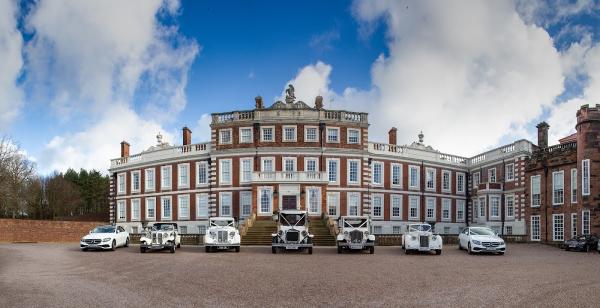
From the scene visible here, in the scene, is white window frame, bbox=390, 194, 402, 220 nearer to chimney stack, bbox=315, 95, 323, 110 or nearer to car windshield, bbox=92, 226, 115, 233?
chimney stack, bbox=315, 95, 323, 110

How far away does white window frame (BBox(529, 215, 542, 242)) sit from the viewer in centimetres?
4275

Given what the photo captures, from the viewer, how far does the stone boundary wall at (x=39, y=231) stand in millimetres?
39062

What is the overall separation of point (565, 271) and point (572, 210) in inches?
918

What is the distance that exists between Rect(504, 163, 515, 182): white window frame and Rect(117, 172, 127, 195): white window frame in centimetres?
3832

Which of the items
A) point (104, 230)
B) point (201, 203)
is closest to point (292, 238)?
point (104, 230)

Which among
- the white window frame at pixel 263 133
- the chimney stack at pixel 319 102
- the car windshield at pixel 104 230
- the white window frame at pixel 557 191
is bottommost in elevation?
the car windshield at pixel 104 230

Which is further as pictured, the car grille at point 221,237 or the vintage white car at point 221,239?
the car grille at point 221,237

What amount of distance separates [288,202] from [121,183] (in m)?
22.1

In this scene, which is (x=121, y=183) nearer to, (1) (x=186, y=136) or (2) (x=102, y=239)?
(1) (x=186, y=136)

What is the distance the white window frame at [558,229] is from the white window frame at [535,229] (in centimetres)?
170

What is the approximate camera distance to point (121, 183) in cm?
5684

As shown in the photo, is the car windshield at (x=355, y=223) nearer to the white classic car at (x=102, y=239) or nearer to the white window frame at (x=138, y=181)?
the white classic car at (x=102, y=239)

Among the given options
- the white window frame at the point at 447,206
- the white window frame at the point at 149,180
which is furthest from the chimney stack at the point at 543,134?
the white window frame at the point at 149,180

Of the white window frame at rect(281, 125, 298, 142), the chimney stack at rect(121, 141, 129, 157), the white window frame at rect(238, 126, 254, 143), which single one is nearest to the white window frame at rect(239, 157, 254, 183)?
the white window frame at rect(238, 126, 254, 143)
